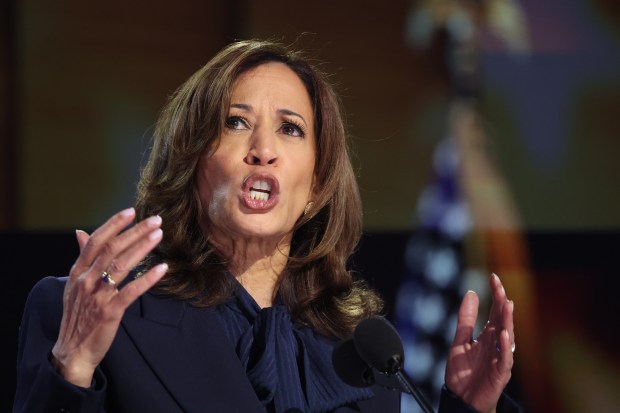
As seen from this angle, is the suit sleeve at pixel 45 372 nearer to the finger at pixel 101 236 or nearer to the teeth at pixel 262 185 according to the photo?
the finger at pixel 101 236

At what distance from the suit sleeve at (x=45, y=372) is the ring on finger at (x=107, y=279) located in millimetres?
183

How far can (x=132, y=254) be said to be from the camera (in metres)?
1.42

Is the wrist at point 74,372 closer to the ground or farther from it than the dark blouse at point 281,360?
farther from it

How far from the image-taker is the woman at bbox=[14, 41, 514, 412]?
170 cm

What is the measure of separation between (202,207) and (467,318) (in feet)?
1.91

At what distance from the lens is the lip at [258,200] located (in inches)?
74.0

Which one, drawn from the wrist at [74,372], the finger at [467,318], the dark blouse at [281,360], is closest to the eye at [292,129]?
the dark blouse at [281,360]

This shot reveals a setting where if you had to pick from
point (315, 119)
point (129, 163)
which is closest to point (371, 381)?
point (315, 119)

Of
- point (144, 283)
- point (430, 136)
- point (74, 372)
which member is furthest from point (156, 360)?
point (430, 136)

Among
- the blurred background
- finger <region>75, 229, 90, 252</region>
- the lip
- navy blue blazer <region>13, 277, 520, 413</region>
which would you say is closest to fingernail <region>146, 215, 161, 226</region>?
finger <region>75, 229, 90, 252</region>

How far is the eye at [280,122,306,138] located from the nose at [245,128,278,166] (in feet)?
0.26

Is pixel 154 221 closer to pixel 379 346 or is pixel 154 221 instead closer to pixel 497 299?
pixel 379 346

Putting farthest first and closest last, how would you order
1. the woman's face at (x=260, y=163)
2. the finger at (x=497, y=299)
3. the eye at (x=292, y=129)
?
the eye at (x=292, y=129) → the woman's face at (x=260, y=163) → the finger at (x=497, y=299)

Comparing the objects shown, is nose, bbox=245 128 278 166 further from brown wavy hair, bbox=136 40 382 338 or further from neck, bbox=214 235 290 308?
neck, bbox=214 235 290 308
